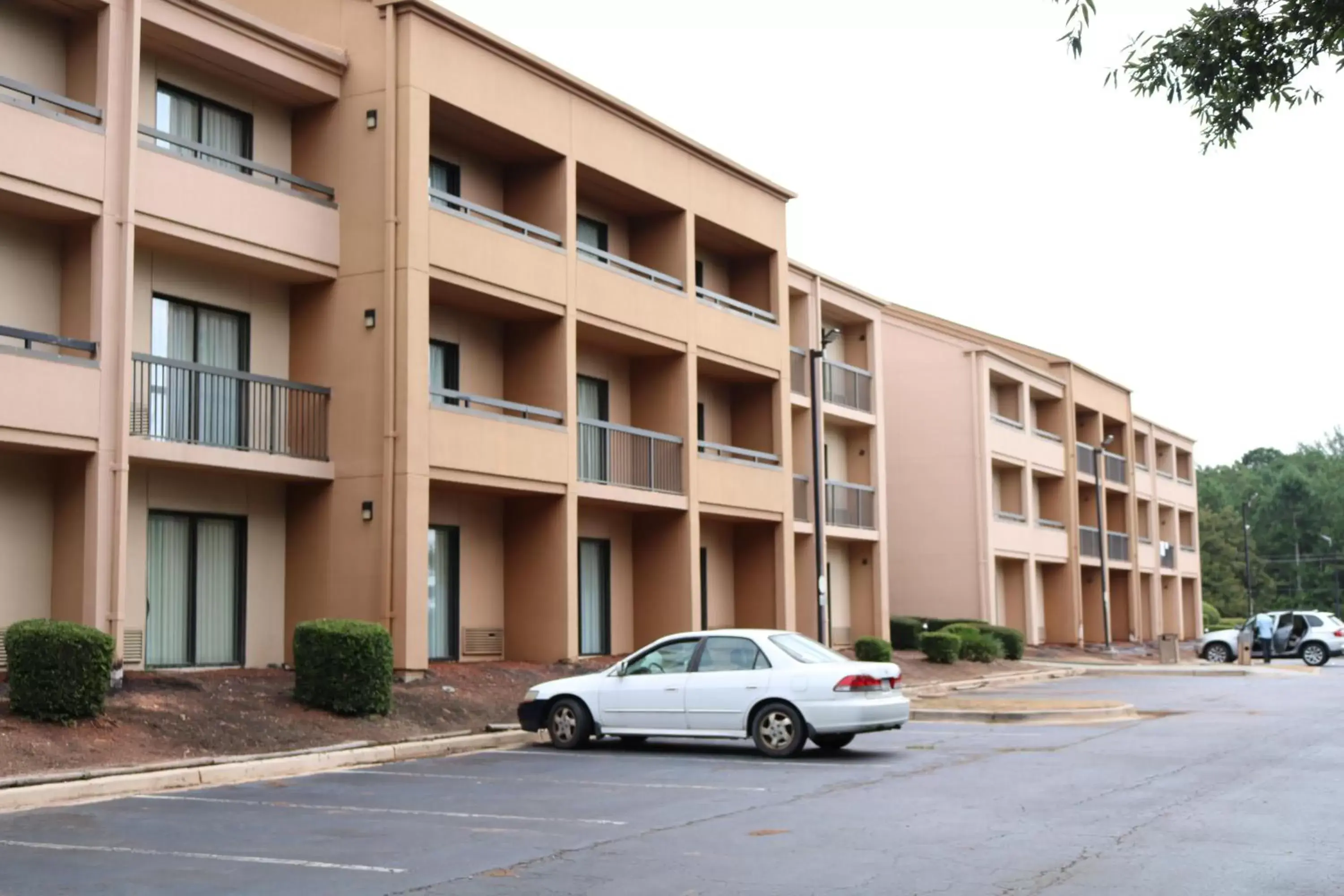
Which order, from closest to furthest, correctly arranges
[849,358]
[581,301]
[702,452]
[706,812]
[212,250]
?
1. [706,812]
2. [212,250]
3. [581,301]
4. [702,452]
5. [849,358]

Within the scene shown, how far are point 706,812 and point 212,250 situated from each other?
12.6 metres

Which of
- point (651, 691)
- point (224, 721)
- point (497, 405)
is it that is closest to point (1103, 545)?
point (497, 405)

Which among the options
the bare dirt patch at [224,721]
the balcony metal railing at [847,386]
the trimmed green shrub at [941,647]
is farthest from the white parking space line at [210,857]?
the balcony metal railing at [847,386]

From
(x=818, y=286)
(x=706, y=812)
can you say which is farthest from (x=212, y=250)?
(x=818, y=286)

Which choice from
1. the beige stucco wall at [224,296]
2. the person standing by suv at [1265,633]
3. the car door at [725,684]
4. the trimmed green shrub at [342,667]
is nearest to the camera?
the car door at [725,684]

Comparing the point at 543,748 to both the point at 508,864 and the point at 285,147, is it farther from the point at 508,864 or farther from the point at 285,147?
the point at 285,147

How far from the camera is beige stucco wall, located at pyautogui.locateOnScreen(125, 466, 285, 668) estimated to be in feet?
67.4

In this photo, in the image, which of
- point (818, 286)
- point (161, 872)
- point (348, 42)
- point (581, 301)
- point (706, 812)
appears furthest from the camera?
point (818, 286)

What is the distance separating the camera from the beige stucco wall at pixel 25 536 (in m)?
19.1

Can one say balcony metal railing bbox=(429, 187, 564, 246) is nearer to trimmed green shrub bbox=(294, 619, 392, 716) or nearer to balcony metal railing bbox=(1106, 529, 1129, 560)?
trimmed green shrub bbox=(294, 619, 392, 716)

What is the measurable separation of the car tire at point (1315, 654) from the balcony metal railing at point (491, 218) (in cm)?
3026

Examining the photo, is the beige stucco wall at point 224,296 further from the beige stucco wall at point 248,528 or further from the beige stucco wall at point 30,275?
the beige stucco wall at point 248,528

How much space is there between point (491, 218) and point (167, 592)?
8724 mm

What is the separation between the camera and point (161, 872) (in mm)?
9930
